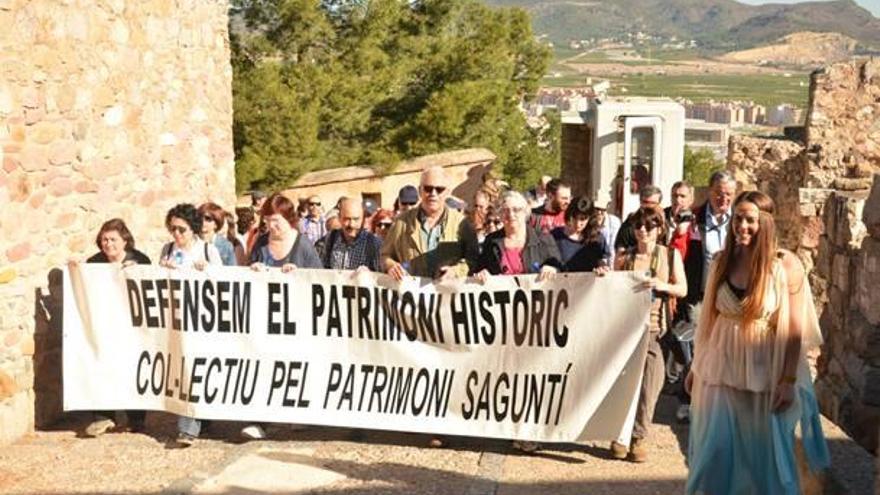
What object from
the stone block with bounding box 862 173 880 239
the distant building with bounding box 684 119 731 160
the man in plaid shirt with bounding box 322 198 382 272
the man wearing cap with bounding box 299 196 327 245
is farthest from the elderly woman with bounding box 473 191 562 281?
the distant building with bounding box 684 119 731 160

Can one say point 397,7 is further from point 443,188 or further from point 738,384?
point 738,384

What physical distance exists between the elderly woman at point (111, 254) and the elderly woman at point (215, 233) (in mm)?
465

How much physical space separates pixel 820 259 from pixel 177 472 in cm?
443

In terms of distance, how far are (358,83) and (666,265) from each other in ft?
55.1

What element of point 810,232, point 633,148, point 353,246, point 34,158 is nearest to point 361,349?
point 353,246

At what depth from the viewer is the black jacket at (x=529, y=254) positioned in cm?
696

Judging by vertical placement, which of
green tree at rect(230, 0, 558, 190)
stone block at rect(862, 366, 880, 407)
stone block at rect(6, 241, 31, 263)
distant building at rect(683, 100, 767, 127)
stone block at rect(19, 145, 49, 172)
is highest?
distant building at rect(683, 100, 767, 127)

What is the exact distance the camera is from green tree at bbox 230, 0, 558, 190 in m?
20.5

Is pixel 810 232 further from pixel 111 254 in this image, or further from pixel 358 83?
pixel 358 83

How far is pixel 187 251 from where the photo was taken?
7508mm

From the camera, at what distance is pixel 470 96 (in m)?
24.4

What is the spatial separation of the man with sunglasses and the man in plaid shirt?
272 mm

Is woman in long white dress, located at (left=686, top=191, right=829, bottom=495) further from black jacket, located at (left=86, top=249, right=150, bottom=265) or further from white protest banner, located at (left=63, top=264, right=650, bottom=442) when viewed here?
black jacket, located at (left=86, top=249, right=150, bottom=265)

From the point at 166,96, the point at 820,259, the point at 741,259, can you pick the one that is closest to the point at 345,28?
the point at 166,96
